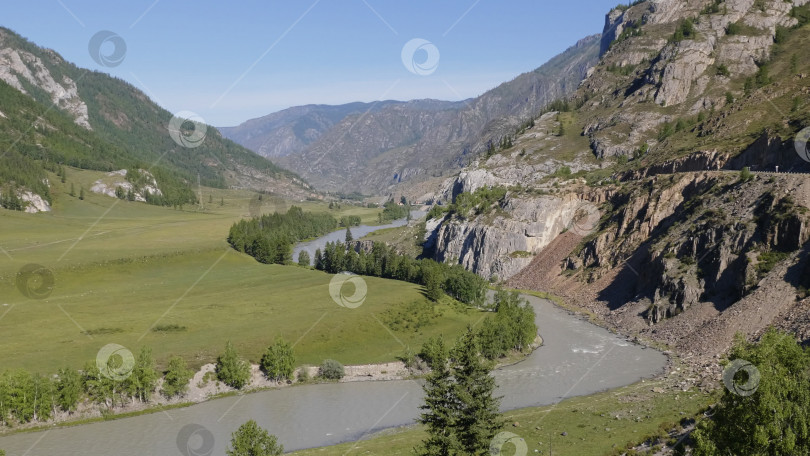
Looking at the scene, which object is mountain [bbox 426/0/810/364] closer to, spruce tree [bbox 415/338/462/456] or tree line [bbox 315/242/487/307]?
tree line [bbox 315/242/487/307]

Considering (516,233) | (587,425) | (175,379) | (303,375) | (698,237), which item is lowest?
(587,425)

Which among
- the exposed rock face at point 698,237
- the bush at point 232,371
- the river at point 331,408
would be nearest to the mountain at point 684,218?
the exposed rock face at point 698,237

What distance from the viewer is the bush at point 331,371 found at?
7806 centimetres

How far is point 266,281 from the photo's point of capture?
127812 mm

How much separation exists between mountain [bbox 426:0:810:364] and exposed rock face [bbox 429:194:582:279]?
325 millimetres

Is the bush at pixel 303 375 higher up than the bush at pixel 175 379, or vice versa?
the bush at pixel 175 379

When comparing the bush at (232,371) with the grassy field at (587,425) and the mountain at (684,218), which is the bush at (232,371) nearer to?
the grassy field at (587,425)

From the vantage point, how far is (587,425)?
56031mm

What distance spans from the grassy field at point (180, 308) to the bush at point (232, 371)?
4.25 meters

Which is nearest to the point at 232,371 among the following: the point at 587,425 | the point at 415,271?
the point at 587,425

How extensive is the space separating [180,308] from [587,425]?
2849 inches

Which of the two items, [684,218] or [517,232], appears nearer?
[684,218]

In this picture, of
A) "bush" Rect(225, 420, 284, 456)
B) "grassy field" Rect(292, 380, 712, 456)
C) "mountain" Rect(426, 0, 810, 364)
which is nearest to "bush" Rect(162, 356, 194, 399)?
"grassy field" Rect(292, 380, 712, 456)

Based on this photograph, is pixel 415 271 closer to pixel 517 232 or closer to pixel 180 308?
pixel 517 232
